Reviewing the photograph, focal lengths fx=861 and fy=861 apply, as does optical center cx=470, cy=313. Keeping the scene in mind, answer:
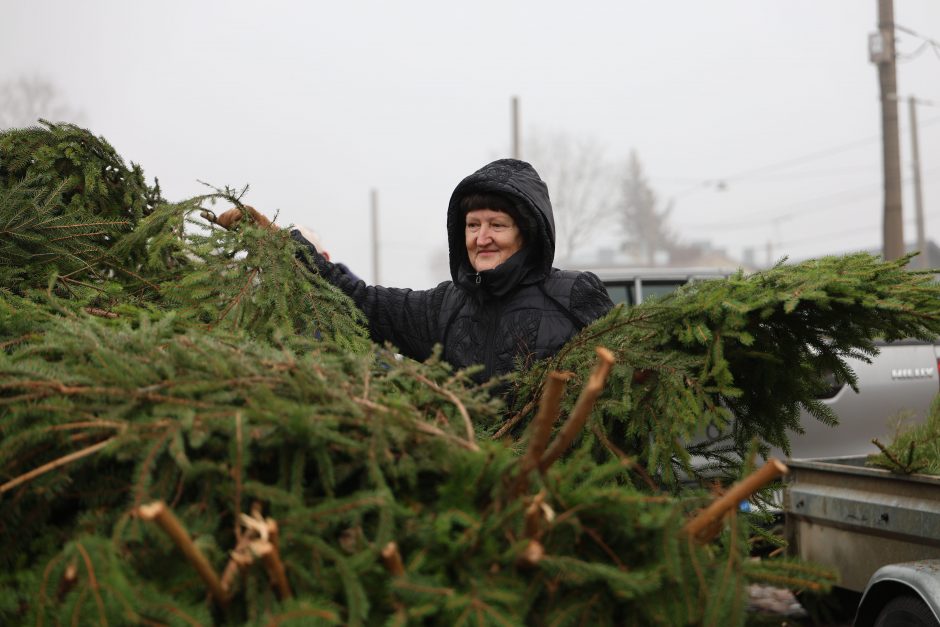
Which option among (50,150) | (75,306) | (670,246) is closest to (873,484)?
Answer: (75,306)

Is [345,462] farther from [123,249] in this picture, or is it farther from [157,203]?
[157,203]

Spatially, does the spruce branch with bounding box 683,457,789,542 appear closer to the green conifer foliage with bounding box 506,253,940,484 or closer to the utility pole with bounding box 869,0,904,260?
the green conifer foliage with bounding box 506,253,940,484

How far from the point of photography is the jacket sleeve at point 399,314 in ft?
11.0

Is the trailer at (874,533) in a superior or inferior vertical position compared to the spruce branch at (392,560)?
inferior

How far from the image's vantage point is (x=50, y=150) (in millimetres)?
3109

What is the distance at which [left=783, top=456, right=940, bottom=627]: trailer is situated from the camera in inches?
115

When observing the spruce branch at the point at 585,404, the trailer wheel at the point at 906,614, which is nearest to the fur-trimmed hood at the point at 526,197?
the trailer wheel at the point at 906,614

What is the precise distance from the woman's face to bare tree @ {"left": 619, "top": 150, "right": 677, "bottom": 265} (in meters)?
68.6

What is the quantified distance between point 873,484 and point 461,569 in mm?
2576

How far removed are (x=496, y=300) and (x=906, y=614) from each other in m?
1.78

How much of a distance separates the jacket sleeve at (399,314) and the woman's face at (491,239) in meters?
0.28

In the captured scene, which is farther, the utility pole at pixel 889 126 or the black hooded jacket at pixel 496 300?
the utility pole at pixel 889 126

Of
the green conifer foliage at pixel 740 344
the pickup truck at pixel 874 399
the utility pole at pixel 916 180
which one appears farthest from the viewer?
the utility pole at pixel 916 180

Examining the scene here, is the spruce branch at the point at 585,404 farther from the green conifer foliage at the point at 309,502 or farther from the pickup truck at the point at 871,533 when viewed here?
the pickup truck at the point at 871,533
